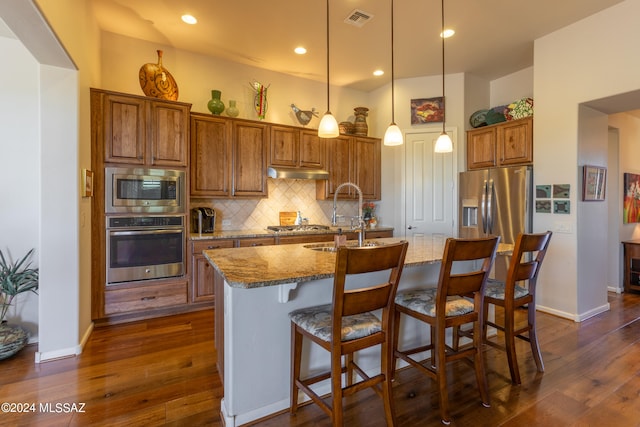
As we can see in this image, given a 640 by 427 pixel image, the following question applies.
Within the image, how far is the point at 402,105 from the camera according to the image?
482 centimetres

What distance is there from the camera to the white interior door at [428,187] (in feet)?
14.9

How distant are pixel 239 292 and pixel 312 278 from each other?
1.47 ft

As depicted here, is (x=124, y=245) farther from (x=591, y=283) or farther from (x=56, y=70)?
(x=591, y=283)

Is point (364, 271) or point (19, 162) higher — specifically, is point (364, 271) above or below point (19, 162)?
below

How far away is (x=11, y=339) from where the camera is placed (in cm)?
245

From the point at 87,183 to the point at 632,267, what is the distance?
22.2 ft

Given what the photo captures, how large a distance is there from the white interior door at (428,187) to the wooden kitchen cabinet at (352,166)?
1.62 ft

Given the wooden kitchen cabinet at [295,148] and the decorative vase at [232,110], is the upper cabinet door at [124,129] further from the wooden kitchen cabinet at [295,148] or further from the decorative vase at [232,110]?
the wooden kitchen cabinet at [295,148]

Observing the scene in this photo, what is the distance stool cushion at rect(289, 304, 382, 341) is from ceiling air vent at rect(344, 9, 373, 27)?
2888mm

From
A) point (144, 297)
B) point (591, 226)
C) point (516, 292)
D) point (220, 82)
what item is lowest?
point (144, 297)

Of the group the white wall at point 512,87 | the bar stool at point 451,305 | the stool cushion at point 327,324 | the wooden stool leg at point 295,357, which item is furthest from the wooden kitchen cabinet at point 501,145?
the wooden stool leg at point 295,357

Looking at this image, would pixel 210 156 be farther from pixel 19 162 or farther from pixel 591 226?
pixel 591 226

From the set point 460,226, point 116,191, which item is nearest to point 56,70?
point 116,191

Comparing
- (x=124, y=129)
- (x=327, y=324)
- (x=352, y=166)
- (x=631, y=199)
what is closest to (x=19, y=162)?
(x=124, y=129)
